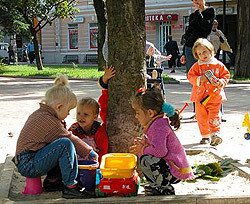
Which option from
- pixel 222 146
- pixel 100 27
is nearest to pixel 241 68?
pixel 100 27

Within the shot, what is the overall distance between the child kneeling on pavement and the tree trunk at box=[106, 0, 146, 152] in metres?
0.65

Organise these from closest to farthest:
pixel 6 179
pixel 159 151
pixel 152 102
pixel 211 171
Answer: pixel 159 151 → pixel 152 102 → pixel 6 179 → pixel 211 171

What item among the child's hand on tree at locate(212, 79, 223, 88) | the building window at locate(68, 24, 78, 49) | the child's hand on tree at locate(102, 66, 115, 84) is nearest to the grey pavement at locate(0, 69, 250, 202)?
the child's hand on tree at locate(212, 79, 223, 88)

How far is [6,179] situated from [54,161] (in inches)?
32.9

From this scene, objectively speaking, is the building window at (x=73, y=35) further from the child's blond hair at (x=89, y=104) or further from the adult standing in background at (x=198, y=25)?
the child's blond hair at (x=89, y=104)

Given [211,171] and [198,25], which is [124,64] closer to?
[211,171]

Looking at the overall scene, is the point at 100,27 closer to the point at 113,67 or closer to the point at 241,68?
the point at 241,68

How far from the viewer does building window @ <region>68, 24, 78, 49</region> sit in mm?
48375

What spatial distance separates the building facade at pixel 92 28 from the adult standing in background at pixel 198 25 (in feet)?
89.1

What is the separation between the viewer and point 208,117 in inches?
291

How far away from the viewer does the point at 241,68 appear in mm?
20328

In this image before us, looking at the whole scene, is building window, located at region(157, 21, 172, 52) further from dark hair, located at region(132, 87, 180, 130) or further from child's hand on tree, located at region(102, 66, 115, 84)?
dark hair, located at region(132, 87, 180, 130)

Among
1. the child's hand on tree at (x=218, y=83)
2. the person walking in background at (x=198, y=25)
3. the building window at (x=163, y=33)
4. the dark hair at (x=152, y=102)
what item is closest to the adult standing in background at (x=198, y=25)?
the person walking in background at (x=198, y=25)

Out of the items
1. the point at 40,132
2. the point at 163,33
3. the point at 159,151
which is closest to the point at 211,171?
the point at 159,151
